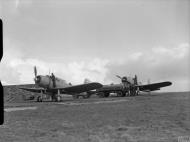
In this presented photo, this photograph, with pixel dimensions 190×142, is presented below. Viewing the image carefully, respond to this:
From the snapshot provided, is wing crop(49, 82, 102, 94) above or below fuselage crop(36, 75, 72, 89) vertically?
below

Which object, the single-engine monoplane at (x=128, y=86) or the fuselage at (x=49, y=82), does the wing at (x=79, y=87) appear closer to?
the fuselage at (x=49, y=82)

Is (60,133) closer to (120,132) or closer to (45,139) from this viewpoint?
(45,139)

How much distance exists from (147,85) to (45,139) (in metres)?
55.8

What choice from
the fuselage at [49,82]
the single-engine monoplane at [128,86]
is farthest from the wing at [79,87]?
the single-engine monoplane at [128,86]

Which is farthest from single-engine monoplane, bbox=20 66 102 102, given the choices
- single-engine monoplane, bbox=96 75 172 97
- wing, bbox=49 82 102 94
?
single-engine monoplane, bbox=96 75 172 97

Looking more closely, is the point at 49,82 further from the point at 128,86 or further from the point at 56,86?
the point at 128,86

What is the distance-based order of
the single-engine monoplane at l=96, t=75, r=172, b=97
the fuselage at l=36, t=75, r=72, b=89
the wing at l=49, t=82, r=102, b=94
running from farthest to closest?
the single-engine monoplane at l=96, t=75, r=172, b=97 < the wing at l=49, t=82, r=102, b=94 < the fuselage at l=36, t=75, r=72, b=89

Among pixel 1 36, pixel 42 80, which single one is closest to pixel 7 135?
pixel 1 36

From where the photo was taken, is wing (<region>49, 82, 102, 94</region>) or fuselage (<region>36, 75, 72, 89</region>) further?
wing (<region>49, 82, 102, 94</region>)

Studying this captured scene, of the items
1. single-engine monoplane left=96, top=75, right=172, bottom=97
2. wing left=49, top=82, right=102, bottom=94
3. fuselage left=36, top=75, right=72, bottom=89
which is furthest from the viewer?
single-engine monoplane left=96, top=75, right=172, bottom=97

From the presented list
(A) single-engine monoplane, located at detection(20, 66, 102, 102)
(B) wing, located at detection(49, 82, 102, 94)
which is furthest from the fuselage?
(B) wing, located at detection(49, 82, 102, 94)

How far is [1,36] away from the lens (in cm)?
270

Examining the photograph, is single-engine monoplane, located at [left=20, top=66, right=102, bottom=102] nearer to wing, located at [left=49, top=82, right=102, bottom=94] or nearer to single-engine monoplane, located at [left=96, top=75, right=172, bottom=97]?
wing, located at [left=49, top=82, right=102, bottom=94]

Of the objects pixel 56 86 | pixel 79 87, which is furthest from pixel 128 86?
pixel 56 86
